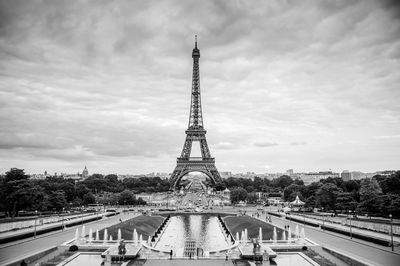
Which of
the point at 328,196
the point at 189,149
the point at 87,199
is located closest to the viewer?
the point at 328,196

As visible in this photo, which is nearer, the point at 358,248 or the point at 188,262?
the point at 188,262

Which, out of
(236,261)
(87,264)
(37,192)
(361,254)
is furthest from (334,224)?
(37,192)

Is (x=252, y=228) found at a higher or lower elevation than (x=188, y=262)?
higher

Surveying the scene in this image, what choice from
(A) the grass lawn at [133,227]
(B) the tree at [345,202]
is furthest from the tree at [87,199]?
(B) the tree at [345,202]

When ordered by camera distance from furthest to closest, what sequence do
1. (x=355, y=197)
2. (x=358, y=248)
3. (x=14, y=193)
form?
(x=355, y=197), (x=14, y=193), (x=358, y=248)

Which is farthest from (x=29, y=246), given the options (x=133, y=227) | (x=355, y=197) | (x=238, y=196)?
(x=238, y=196)

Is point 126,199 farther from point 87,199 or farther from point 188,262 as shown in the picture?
point 188,262

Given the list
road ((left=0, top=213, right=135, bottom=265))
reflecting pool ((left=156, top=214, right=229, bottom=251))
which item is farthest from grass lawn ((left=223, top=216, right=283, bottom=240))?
road ((left=0, top=213, right=135, bottom=265))

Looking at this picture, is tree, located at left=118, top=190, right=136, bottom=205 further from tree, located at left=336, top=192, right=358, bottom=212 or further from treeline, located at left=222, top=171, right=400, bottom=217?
tree, located at left=336, top=192, right=358, bottom=212
